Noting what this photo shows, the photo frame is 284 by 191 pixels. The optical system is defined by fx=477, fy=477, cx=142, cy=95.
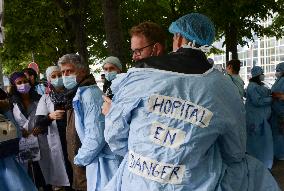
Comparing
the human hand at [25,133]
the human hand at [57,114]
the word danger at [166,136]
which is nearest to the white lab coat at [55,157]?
the human hand at [25,133]

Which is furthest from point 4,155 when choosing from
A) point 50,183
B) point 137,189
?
point 50,183

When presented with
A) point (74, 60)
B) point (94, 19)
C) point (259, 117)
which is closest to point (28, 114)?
point (74, 60)

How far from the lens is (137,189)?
2523 mm

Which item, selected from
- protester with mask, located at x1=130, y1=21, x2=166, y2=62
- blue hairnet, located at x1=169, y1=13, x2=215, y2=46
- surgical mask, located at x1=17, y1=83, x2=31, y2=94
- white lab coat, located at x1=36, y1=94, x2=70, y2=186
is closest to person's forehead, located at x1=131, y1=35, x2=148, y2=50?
protester with mask, located at x1=130, y1=21, x2=166, y2=62

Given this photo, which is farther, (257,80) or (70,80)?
(257,80)

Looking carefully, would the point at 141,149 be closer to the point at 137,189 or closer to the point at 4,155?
the point at 137,189

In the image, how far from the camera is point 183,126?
244 cm

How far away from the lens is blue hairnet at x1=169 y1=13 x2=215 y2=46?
8.71ft

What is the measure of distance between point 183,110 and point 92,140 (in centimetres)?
174

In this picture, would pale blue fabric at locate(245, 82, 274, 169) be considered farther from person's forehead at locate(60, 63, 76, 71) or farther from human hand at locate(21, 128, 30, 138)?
person's forehead at locate(60, 63, 76, 71)

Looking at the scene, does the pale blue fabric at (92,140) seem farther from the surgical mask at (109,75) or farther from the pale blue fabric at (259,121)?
the pale blue fabric at (259,121)

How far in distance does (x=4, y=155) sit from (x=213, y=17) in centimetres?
892

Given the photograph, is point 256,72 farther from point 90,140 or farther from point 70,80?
point 90,140

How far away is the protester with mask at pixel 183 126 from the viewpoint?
244 centimetres
